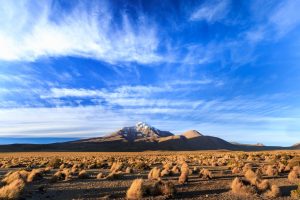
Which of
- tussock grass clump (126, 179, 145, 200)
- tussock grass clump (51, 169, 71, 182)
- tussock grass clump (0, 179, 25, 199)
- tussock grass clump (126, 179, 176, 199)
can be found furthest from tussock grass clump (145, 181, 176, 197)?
tussock grass clump (51, 169, 71, 182)

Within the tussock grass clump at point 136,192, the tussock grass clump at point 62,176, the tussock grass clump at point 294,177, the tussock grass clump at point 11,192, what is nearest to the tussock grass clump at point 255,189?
the tussock grass clump at point 136,192

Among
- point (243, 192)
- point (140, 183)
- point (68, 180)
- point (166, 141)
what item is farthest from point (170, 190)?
point (166, 141)

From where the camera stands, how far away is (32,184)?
70.1 ft

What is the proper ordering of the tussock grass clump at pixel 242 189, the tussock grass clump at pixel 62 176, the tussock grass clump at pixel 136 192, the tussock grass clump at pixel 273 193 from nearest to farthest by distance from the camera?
1. the tussock grass clump at pixel 136 192
2. the tussock grass clump at pixel 273 193
3. the tussock grass clump at pixel 242 189
4. the tussock grass clump at pixel 62 176

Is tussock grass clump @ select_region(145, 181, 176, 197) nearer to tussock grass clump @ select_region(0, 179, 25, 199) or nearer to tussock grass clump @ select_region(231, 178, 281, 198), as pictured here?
tussock grass clump @ select_region(231, 178, 281, 198)

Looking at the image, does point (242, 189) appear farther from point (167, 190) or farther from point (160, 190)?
point (160, 190)

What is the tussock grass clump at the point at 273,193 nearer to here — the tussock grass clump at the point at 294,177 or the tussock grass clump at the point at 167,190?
the tussock grass clump at the point at 167,190

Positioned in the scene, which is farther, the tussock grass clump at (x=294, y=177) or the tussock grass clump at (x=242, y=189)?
the tussock grass clump at (x=294, y=177)

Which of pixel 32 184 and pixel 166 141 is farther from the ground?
pixel 166 141

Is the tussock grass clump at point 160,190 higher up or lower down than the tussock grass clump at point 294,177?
lower down

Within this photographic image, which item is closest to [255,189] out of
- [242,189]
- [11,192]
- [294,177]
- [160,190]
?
[242,189]

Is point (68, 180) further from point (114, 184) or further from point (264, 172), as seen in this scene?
point (264, 172)

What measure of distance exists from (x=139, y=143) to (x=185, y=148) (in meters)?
27.2

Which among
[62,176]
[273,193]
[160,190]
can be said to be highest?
[62,176]
